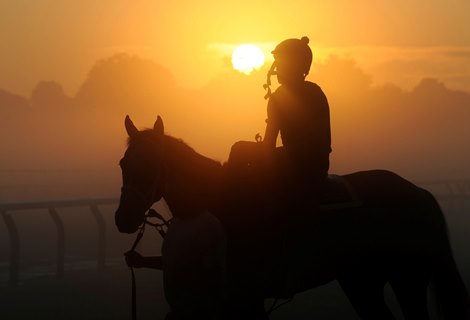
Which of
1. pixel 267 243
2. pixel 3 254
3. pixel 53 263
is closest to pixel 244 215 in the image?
pixel 267 243

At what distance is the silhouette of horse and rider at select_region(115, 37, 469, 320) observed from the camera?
763 centimetres

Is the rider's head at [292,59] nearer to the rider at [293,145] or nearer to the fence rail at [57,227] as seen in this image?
the rider at [293,145]

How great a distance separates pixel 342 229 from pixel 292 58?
1.54m

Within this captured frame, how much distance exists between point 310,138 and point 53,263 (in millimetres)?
12489

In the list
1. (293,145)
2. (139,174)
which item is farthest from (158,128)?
(293,145)

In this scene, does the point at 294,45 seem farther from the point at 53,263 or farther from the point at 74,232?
the point at 74,232

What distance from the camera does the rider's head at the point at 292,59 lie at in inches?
329

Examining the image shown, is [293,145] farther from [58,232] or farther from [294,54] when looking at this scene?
[58,232]

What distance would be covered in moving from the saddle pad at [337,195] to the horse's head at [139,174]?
160 centimetres

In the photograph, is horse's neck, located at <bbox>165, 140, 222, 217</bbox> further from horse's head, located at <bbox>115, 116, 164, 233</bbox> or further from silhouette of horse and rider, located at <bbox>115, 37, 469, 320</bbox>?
horse's head, located at <bbox>115, 116, 164, 233</bbox>

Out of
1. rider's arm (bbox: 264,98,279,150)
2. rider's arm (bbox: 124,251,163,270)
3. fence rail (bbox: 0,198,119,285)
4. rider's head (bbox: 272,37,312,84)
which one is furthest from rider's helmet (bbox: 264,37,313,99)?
fence rail (bbox: 0,198,119,285)

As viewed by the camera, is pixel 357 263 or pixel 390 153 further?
pixel 390 153

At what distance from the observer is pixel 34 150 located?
119 metres

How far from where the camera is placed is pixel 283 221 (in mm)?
8406
